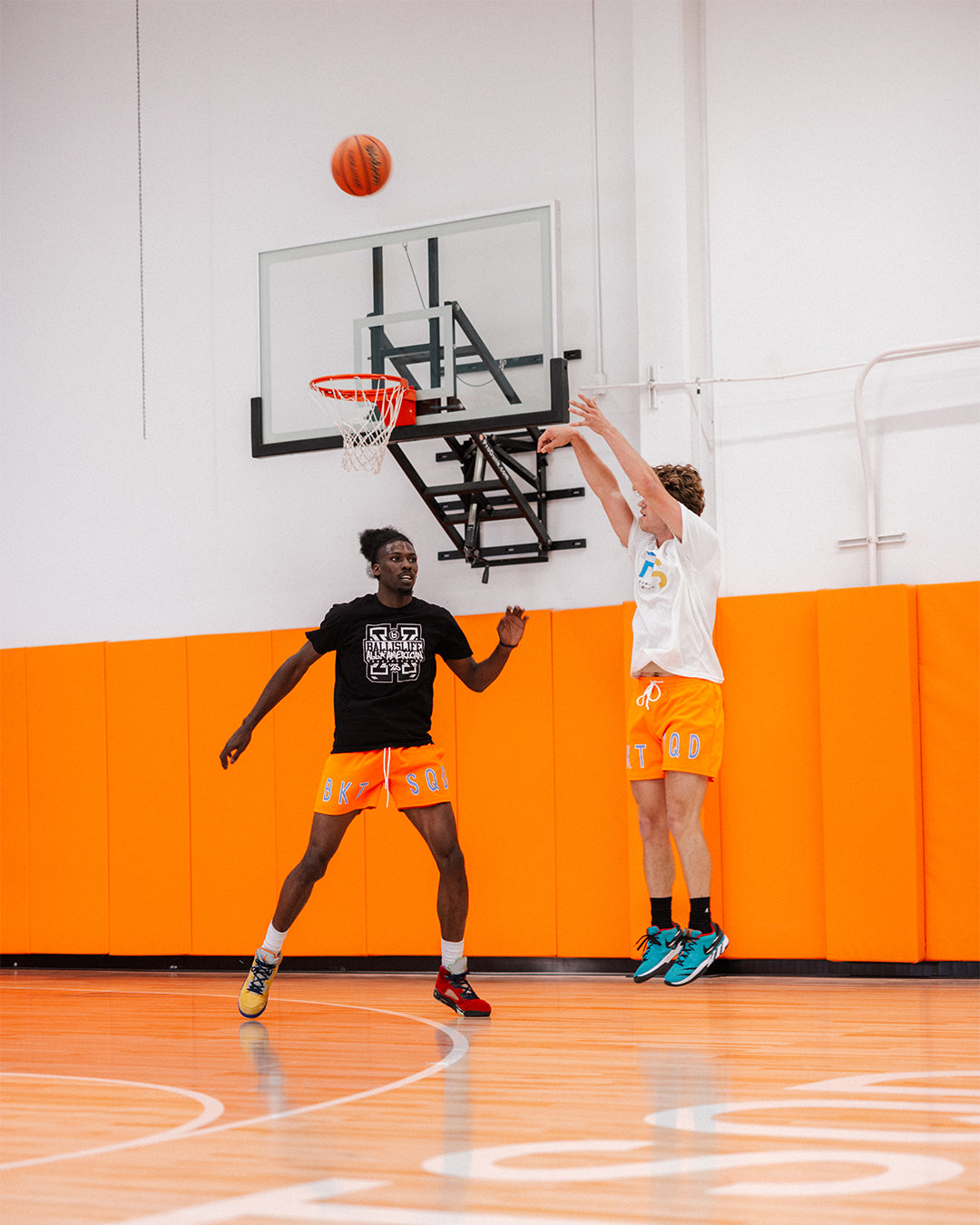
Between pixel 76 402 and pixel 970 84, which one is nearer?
pixel 970 84

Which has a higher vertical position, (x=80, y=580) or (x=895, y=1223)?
(x=80, y=580)

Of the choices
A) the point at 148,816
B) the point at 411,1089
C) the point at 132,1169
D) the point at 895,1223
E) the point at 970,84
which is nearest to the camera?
the point at 895,1223

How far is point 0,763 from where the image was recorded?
7.95m

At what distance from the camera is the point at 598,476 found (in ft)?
17.5

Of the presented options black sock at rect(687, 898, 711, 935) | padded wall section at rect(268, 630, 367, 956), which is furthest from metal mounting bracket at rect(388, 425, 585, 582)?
black sock at rect(687, 898, 711, 935)

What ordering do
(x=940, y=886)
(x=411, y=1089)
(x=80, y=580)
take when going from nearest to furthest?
(x=411, y=1089) → (x=940, y=886) → (x=80, y=580)

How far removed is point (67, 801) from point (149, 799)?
0.55 metres

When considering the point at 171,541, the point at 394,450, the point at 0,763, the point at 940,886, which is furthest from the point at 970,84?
the point at 0,763

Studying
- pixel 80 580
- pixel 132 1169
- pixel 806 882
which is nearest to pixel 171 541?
pixel 80 580

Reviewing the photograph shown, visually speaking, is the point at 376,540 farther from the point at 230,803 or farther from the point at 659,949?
the point at 230,803

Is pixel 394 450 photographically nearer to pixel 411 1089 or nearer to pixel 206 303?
pixel 206 303

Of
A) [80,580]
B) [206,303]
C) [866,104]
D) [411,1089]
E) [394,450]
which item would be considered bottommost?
[411,1089]

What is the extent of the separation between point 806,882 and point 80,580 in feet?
14.5

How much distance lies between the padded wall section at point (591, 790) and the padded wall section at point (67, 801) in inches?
103
